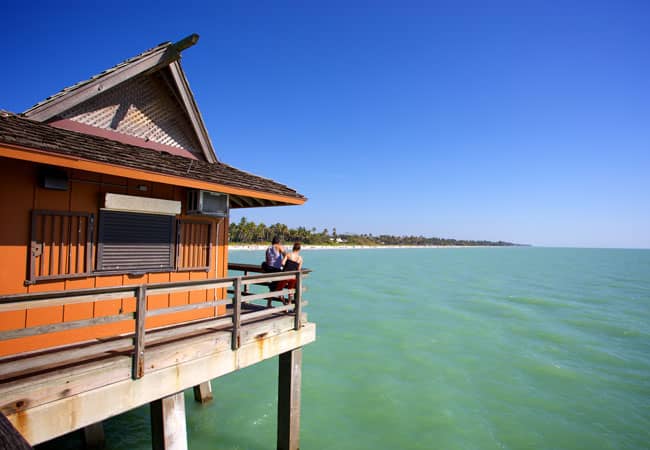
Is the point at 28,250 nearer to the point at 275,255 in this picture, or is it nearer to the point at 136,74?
the point at 136,74

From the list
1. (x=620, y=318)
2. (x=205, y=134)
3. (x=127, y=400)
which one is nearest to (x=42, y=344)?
(x=127, y=400)

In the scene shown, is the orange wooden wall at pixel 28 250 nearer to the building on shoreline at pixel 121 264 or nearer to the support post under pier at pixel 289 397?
the building on shoreline at pixel 121 264

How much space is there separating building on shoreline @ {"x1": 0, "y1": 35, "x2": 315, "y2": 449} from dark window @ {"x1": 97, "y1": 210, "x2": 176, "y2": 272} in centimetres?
2

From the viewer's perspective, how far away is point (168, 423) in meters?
5.66

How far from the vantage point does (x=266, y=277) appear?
6438 mm

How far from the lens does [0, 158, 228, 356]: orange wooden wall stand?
17.0 ft

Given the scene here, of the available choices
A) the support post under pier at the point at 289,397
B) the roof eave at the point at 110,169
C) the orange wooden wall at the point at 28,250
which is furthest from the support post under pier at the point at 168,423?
the roof eave at the point at 110,169

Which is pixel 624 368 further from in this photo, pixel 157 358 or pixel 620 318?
pixel 157 358

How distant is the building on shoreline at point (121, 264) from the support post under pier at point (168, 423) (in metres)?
0.02

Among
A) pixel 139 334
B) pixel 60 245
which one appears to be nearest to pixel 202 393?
pixel 60 245

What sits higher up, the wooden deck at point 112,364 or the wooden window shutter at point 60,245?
the wooden window shutter at point 60,245

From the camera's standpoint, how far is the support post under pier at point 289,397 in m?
7.39

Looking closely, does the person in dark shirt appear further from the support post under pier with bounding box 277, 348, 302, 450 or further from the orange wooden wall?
the orange wooden wall

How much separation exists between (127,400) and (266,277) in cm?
261
